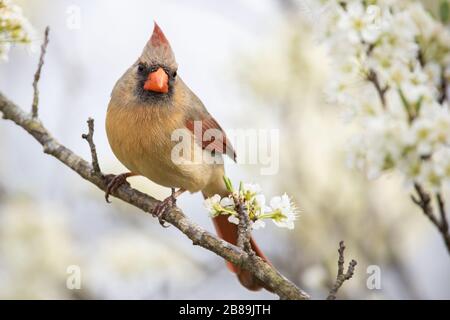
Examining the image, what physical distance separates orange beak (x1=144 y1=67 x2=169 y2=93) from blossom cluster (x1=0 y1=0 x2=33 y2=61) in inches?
20.6

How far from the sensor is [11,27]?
6.24ft

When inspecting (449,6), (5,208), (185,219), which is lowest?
(185,219)

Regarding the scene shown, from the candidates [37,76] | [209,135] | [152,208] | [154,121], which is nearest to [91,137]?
[37,76]

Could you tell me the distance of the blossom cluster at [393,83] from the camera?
1156mm

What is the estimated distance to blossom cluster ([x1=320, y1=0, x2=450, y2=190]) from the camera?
3.79 ft

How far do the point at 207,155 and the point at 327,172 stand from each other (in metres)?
1.42

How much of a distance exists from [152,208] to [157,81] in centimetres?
47

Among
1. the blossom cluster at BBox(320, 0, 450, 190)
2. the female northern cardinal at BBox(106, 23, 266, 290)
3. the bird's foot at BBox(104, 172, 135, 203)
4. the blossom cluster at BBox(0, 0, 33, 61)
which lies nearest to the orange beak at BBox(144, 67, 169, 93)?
the female northern cardinal at BBox(106, 23, 266, 290)

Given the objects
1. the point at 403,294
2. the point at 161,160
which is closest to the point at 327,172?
the point at 403,294

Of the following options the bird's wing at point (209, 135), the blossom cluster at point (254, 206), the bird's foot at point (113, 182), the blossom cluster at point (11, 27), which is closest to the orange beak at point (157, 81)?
the bird's wing at point (209, 135)

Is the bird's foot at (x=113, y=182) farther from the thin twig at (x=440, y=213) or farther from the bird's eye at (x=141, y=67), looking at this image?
the thin twig at (x=440, y=213)

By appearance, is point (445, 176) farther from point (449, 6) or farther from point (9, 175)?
point (9, 175)

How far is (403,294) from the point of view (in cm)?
334

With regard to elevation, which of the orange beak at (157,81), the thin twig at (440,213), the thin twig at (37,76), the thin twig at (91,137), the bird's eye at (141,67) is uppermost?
the bird's eye at (141,67)
